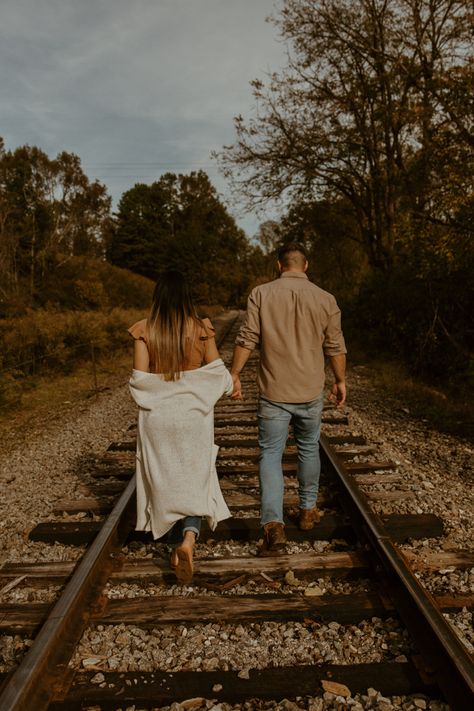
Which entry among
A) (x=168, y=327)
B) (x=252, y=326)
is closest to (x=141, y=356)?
(x=168, y=327)

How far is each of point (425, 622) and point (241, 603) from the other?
989mm

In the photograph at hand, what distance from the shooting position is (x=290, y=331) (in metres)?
3.69

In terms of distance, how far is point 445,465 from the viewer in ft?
19.4

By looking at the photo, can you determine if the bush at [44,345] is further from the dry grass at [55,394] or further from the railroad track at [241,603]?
the railroad track at [241,603]

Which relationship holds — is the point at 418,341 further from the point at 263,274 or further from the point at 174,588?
the point at 263,274

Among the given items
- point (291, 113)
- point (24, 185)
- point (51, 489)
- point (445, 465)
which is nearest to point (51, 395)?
point (51, 489)

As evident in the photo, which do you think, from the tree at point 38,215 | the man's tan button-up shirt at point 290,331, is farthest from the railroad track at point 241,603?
the tree at point 38,215

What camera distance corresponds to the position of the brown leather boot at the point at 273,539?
3682mm

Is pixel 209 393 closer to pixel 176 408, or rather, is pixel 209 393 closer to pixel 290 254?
pixel 176 408

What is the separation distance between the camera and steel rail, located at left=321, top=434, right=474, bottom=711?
2244mm

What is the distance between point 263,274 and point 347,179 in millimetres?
43733

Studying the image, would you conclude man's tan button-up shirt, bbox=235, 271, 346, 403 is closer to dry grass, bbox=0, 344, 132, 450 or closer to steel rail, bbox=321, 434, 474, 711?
steel rail, bbox=321, 434, 474, 711

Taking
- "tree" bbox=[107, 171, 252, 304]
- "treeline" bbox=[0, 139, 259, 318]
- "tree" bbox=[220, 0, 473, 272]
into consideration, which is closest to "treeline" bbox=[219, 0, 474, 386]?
"tree" bbox=[220, 0, 473, 272]

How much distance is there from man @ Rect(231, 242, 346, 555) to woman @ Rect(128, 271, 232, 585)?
1.42ft
